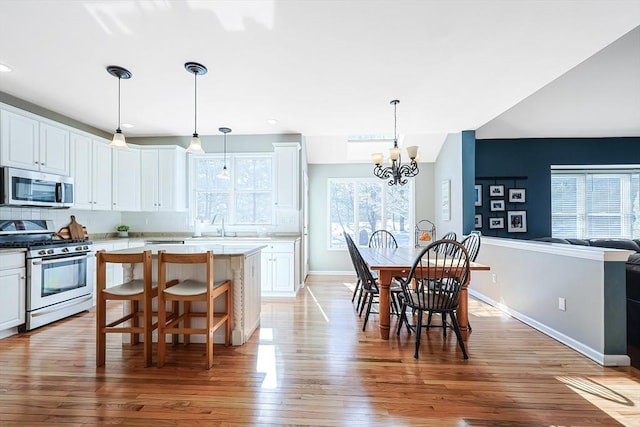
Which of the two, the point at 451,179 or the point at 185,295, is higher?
the point at 451,179

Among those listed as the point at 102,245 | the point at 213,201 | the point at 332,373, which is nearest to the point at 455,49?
the point at 332,373

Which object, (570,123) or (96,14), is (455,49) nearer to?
(96,14)

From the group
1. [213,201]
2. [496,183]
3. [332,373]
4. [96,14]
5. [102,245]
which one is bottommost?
[332,373]

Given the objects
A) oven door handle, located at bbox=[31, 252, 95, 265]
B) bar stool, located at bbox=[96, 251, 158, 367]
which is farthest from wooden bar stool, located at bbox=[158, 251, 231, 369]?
oven door handle, located at bbox=[31, 252, 95, 265]

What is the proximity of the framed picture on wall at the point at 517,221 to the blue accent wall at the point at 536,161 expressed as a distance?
0.21ft

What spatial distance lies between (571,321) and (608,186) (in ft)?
14.5

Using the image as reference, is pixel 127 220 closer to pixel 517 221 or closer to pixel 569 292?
pixel 569 292

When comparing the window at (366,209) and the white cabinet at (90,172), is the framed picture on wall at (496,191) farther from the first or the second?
the white cabinet at (90,172)

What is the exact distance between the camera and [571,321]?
2.74 m

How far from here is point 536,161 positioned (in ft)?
17.8

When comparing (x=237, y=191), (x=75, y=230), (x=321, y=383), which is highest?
(x=237, y=191)

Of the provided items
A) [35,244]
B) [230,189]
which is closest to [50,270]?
[35,244]

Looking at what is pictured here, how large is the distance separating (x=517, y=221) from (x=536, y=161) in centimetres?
116

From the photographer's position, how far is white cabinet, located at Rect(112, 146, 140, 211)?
4641mm
